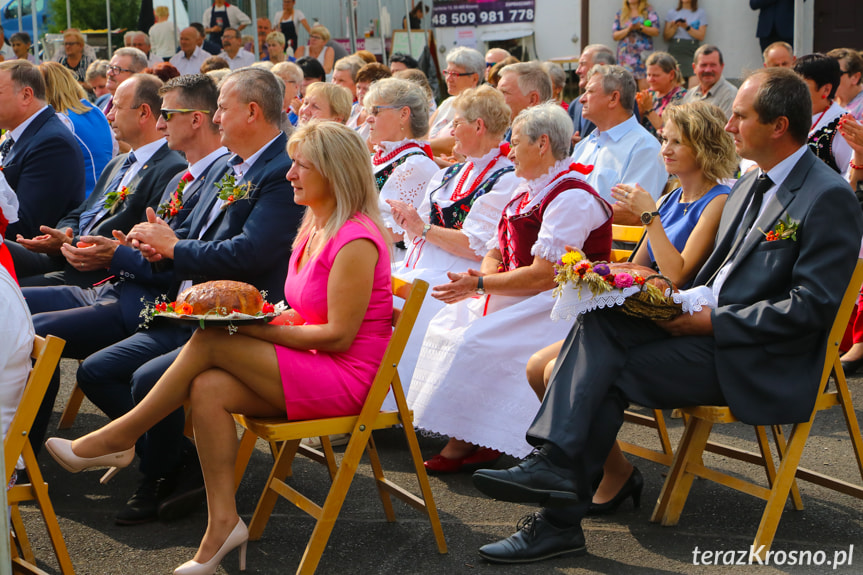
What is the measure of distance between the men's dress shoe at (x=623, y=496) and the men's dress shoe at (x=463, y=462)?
66 centimetres

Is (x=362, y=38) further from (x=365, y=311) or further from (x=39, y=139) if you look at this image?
(x=365, y=311)

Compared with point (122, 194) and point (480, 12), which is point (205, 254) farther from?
point (480, 12)

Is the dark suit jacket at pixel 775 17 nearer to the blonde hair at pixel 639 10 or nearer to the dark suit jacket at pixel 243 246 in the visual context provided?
the blonde hair at pixel 639 10

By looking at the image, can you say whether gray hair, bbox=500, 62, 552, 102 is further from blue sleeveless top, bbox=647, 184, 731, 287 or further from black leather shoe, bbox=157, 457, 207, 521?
black leather shoe, bbox=157, 457, 207, 521

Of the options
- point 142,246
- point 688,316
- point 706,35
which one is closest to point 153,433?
point 142,246

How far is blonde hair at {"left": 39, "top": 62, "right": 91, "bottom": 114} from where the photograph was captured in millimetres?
6680

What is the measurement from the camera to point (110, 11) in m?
12.4

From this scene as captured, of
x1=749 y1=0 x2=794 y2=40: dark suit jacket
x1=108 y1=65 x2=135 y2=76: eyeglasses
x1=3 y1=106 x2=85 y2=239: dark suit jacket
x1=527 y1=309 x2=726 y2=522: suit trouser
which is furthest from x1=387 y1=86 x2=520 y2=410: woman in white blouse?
x1=749 y1=0 x2=794 y2=40: dark suit jacket

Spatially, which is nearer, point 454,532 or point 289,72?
point 454,532

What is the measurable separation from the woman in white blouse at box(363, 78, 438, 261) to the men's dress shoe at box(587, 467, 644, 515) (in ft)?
6.83

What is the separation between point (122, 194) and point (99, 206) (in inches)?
9.1

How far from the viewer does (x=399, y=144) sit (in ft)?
17.5

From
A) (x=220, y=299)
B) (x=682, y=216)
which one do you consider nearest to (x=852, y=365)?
(x=682, y=216)

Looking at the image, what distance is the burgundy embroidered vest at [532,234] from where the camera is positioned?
152 inches
